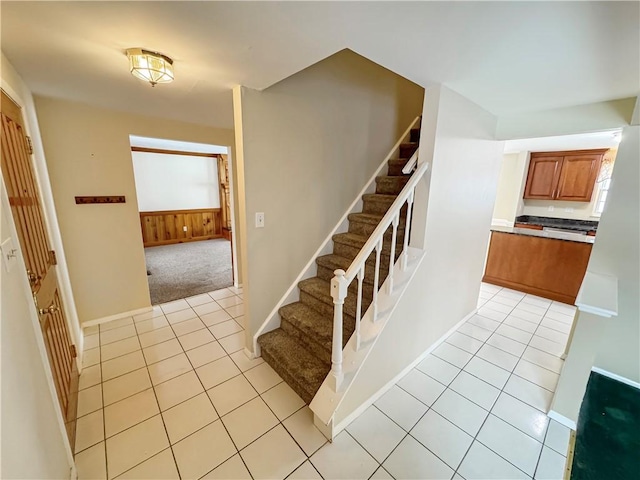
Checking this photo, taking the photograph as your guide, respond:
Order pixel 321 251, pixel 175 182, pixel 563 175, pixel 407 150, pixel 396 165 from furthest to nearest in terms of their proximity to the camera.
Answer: pixel 175 182
pixel 563 175
pixel 407 150
pixel 396 165
pixel 321 251

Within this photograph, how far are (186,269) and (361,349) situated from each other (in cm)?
397

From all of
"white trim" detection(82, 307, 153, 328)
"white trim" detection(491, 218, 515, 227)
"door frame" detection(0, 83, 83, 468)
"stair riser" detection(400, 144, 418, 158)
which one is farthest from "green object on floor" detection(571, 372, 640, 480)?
"white trim" detection(82, 307, 153, 328)

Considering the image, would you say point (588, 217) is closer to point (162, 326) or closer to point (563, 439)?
point (563, 439)

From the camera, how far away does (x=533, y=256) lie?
3701 mm

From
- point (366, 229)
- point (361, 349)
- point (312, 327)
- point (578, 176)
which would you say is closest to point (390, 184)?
point (366, 229)

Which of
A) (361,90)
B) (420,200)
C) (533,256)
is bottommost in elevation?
(533,256)

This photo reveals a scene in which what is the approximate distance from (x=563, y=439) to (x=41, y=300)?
333cm

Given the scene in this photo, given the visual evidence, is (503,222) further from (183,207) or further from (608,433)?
(183,207)

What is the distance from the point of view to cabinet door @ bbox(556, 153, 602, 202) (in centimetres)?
452

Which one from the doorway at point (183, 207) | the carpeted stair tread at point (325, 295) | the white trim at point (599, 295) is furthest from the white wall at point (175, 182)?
the white trim at point (599, 295)

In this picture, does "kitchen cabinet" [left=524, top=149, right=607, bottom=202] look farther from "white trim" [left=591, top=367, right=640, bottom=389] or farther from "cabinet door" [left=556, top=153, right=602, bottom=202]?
"white trim" [left=591, top=367, right=640, bottom=389]

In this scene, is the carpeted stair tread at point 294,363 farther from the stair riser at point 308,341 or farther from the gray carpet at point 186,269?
the gray carpet at point 186,269

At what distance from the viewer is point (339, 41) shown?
4.07 feet

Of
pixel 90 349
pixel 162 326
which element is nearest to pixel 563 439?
pixel 162 326
